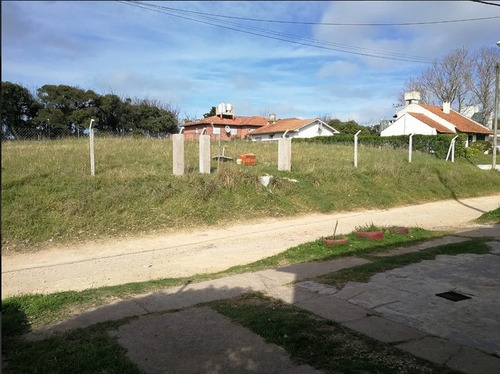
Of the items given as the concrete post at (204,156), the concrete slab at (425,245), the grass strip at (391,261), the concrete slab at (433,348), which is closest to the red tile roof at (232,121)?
the concrete post at (204,156)

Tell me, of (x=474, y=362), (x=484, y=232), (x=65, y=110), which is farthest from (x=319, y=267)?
(x=65, y=110)

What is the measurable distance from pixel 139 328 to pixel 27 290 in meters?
2.68

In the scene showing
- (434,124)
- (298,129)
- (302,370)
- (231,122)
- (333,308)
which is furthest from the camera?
(231,122)

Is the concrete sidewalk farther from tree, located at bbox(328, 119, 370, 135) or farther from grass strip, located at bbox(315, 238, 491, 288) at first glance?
tree, located at bbox(328, 119, 370, 135)

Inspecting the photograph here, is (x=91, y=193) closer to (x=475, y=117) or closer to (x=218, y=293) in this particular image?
(x=218, y=293)

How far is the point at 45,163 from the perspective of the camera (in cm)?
1165

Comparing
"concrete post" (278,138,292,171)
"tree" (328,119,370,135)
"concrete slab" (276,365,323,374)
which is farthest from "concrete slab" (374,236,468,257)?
"tree" (328,119,370,135)

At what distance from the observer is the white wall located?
1667 inches

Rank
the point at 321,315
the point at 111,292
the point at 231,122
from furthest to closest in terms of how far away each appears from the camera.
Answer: the point at 231,122 < the point at 111,292 < the point at 321,315

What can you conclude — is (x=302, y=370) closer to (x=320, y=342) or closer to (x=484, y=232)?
(x=320, y=342)

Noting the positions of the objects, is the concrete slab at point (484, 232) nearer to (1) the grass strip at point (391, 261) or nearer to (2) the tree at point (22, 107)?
(1) the grass strip at point (391, 261)

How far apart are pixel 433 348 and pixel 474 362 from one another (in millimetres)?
332

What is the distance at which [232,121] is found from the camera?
208ft

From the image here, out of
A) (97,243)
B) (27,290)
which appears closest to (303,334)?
(27,290)
